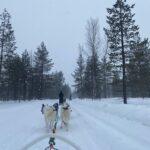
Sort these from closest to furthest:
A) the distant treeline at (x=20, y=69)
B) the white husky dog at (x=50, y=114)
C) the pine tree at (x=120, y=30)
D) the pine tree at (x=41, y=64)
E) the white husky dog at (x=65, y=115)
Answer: the white husky dog at (x=50, y=114) < the white husky dog at (x=65, y=115) < the pine tree at (x=120, y=30) < the distant treeline at (x=20, y=69) < the pine tree at (x=41, y=64)

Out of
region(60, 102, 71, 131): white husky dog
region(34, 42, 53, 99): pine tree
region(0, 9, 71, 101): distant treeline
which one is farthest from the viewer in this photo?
region(34, 42, 53, 99): pine tree

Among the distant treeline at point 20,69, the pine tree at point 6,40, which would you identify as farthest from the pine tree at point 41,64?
the pine tree at point 6,40

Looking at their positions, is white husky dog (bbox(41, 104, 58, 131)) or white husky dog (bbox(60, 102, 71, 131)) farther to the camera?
white husky dog (bbox(60, 102, 71, 131))

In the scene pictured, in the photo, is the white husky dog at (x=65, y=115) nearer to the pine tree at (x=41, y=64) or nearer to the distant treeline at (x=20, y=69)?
the distant treeline at (x=20, y=69)

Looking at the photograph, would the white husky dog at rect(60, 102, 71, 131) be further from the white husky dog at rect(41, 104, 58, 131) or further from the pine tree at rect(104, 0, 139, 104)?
the pine tree at rect(104, 0, 139, 104)

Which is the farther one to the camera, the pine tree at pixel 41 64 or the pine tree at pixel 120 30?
the pine tree at pixel 41 64

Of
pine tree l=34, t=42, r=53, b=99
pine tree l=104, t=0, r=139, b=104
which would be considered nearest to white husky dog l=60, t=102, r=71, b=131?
pine tree l=104, t=0, r=139, b=104

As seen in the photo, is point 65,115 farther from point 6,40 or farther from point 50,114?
point 6,40

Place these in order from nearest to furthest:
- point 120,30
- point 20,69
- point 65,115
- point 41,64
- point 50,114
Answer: point 50,114
point 65,115
point 120,30
point 20,69
point 41,64

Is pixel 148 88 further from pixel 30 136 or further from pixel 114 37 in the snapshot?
pixel 30 136

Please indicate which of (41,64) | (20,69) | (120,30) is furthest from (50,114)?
(41,64)

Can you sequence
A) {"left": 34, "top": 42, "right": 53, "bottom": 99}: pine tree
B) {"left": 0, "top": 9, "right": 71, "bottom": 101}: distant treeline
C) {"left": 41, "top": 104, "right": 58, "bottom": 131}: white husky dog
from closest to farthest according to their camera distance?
{"left": 41, "top": 104, "right": 58, "bottom": 131}: white husky dog → {"left": 0, "top": 9, "right": 71, "bottom": 101}: distant treeline → {"left": 34, "top": 42, "right": 53, "bottom": 99}: pine tree

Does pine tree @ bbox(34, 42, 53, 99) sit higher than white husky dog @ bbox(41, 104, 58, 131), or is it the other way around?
pine tree @ bbox(34, 42, 53, 99)

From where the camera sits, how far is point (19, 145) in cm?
1095
